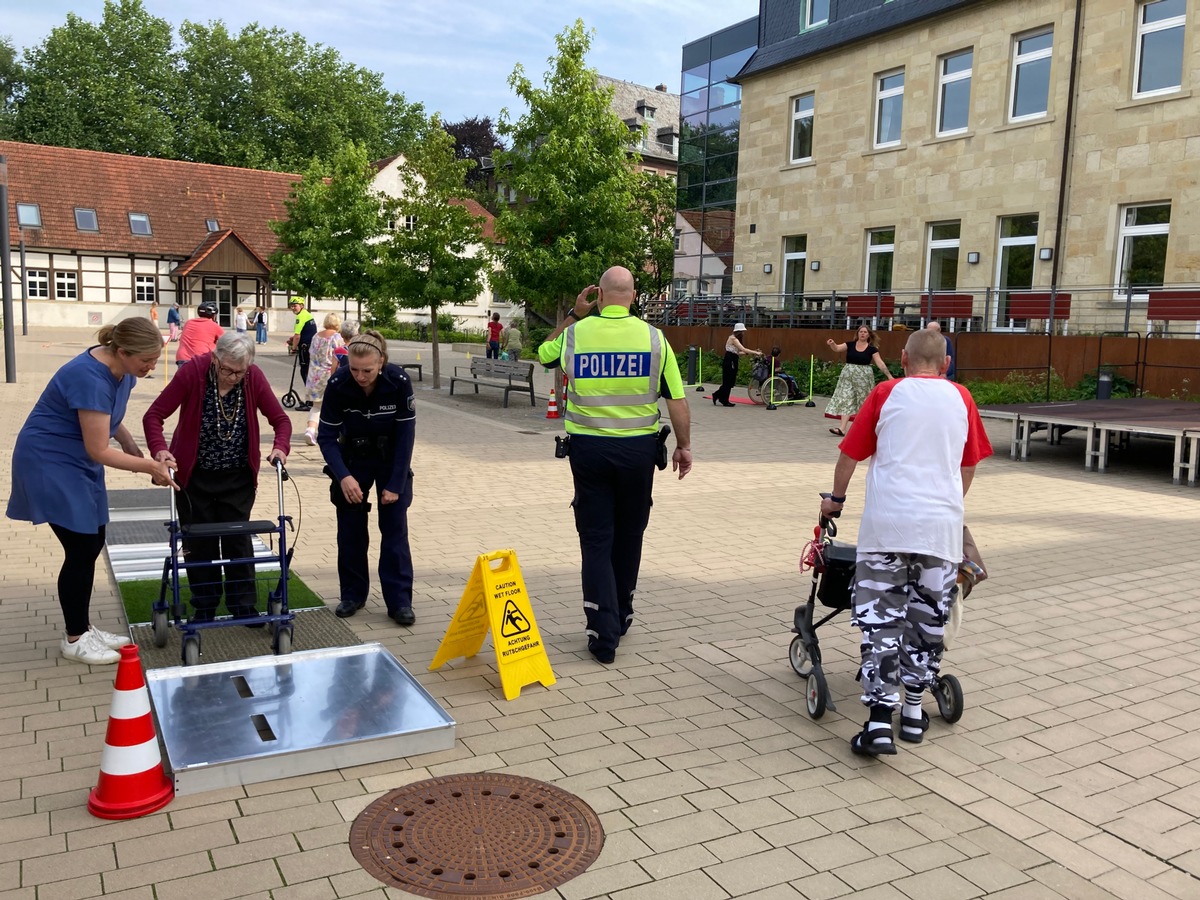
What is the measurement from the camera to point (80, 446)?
16.9 ft

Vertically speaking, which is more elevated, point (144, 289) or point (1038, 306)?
point (144, 289)

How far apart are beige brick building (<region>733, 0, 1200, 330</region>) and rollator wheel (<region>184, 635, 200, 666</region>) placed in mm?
19073

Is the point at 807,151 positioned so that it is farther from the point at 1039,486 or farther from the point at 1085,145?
the point at 1039,486

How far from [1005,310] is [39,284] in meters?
44.6

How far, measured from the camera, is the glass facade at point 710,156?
32.0 m

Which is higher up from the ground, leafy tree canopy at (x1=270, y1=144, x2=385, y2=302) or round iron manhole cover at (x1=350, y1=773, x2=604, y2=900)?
leafy tree canopy at (x1=270, y1=144, x2=385, y2=302)

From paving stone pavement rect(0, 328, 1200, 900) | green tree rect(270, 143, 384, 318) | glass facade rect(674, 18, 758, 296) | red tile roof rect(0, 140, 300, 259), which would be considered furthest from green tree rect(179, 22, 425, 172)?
paving stone pavement rect(0, 328, 1200, 900)

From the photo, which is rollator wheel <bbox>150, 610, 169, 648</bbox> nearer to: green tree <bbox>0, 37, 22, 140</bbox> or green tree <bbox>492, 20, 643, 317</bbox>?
green tree <bbox>492, 20, 643, 317</bbox>

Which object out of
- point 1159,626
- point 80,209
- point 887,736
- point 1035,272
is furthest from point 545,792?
point 80,209

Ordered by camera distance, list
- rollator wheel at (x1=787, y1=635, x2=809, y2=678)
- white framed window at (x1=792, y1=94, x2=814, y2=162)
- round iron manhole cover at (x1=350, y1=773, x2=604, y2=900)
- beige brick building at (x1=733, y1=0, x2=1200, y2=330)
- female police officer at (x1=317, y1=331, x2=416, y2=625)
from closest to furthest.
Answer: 1. round iron manhole cover at (x1=350, y1=773, x2=604, y2=900)
2. rollator wheel at (x1=787, y1=635, x2=809, y2=678)
3. female police officer at (x1=317, y1=331, x2=416, y2=625)
4. beige brick building at (x1=733, y1=0, x2=1200, y2=330)
5. white framed window at (x1=792, y1=94, x2=814, y2=162)

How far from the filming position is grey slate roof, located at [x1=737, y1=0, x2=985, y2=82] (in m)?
25.2

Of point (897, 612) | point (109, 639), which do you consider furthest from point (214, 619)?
point (897, 612)

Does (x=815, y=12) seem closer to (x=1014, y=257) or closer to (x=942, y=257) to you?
(x=942, y=257)

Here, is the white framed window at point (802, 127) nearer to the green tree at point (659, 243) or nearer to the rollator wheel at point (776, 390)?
Result: the green tree at point (659, 243)
